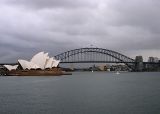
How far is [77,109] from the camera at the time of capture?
3650cm

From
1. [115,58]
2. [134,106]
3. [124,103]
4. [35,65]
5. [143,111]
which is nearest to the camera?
[143,111]

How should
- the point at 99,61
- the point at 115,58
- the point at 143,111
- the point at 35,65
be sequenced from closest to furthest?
the point at 143,111
the point at 35,65
the point at 99,61
the point at 115,58

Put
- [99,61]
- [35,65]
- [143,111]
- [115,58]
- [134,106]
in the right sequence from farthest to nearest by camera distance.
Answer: [115,58] < [99,61] < [35,65] < [134,106] < [143,111]

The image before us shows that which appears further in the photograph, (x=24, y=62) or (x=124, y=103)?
(x=24, y=62)

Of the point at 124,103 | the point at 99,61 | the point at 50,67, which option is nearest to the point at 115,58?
the point at 99,61

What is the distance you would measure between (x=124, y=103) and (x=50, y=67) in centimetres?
10973

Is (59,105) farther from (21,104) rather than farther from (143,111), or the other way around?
(143,111)

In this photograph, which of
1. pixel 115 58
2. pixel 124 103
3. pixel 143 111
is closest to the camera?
pixel 143 111

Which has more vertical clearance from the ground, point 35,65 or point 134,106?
point 35,65

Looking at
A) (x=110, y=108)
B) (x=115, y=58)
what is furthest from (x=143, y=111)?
(x=115, y=58)

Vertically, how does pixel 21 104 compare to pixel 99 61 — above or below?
below

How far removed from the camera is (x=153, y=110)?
35.5 m

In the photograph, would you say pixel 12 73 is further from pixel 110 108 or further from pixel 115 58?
pixel 110 108

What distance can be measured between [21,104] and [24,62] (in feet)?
338
